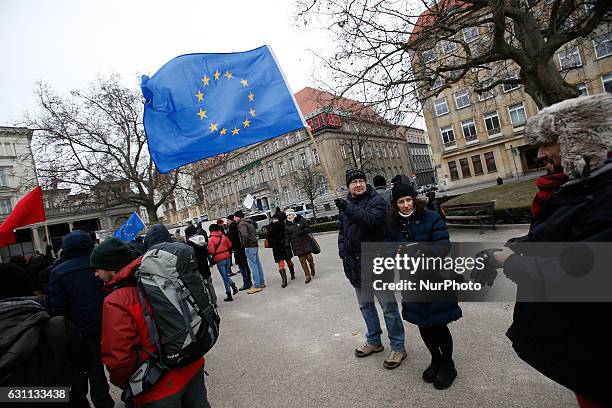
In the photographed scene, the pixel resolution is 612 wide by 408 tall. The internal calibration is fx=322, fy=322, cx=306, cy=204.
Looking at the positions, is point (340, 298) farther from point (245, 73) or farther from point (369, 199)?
point (245, 73)

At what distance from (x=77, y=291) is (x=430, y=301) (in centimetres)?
361

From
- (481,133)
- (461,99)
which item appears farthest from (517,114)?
(461,99)

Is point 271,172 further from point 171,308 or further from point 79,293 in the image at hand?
point 171,308

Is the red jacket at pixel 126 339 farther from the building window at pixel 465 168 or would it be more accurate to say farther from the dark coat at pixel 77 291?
the building window at pixel 465 168

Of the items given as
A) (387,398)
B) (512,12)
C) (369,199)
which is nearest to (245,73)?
(369,199)

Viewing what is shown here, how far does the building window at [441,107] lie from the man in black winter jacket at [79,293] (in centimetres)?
4285

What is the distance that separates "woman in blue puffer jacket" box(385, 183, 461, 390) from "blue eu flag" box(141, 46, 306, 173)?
7.34 feet

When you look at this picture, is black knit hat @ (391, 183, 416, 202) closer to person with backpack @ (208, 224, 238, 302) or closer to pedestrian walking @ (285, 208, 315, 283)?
pedestrian walking @ (285, 208, 315, 283)

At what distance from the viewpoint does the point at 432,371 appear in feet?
9.68

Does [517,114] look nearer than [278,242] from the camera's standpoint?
No

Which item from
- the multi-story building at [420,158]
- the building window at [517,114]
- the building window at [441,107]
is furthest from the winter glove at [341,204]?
the multi-story building at [420,158]

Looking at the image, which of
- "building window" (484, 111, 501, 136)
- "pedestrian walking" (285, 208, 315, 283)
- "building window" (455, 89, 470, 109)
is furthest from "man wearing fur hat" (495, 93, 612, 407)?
"building window" (455, 89, 470, 109)

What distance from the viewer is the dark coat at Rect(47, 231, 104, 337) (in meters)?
3.40

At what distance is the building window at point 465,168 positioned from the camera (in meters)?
39.1
